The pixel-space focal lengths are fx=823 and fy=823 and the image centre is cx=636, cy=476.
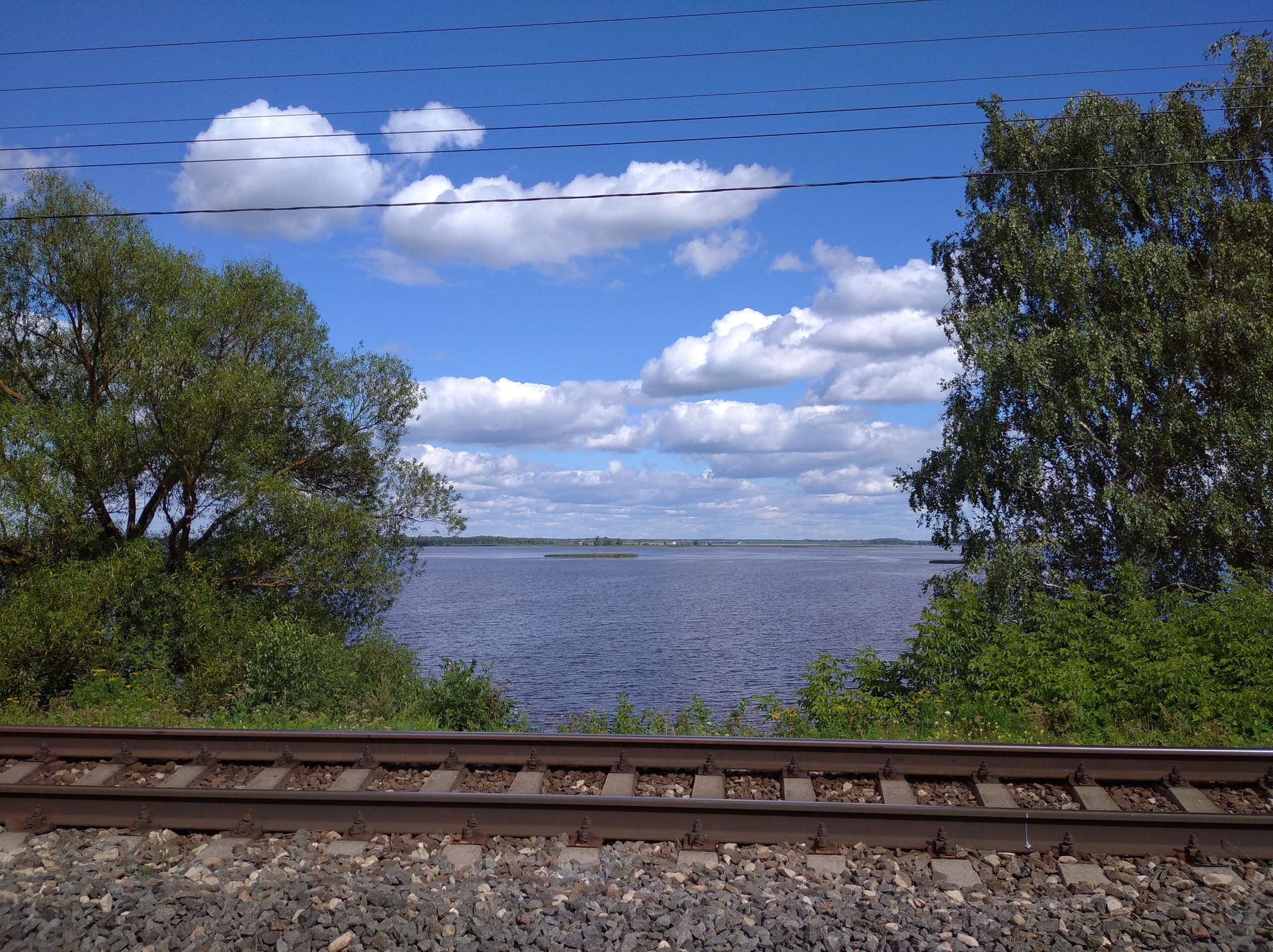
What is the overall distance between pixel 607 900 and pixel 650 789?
6.78ft

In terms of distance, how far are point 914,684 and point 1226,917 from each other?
7097 millimetres

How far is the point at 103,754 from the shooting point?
8328 millimetres

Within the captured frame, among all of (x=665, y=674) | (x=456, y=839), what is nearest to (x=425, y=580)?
(x=665, y=674)

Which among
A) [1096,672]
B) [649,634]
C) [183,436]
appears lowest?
[649,634]

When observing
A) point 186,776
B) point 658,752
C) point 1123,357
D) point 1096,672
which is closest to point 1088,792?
point 658,752

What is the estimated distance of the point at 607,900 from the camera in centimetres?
534

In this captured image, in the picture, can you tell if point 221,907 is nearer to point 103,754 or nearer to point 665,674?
point 103,754

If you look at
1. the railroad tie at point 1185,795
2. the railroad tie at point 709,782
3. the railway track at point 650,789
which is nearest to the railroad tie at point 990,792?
the railway track at point 650,789

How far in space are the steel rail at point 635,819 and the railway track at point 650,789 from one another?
11 mm

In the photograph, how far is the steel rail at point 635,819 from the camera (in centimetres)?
614

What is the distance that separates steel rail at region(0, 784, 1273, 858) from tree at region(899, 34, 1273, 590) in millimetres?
11034

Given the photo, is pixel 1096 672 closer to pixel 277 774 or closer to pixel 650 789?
pixel 650 789

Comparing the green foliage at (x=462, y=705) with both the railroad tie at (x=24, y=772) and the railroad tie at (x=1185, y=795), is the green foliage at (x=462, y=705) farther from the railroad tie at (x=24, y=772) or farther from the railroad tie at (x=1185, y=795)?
the railroad tie at (x=1185, y=795)

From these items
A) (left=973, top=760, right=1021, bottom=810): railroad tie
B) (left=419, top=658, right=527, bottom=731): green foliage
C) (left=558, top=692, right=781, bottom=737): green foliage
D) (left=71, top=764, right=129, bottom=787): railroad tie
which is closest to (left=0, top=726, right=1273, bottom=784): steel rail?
(left=973, top=760, right=1021, bottom=810): railroad tie
